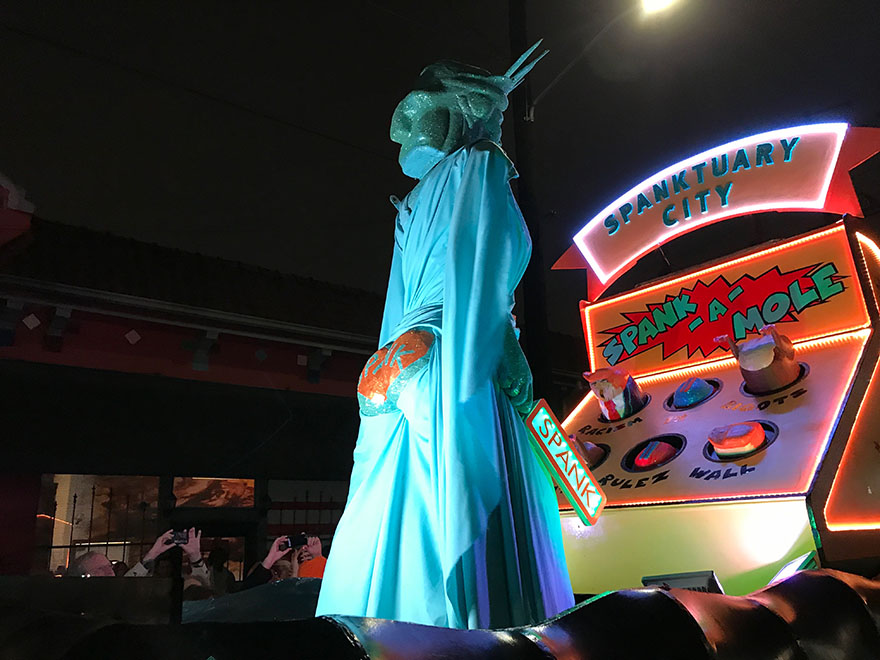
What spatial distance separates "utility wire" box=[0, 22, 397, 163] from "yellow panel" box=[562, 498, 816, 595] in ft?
13.5

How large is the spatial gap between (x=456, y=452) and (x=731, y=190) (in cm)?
334

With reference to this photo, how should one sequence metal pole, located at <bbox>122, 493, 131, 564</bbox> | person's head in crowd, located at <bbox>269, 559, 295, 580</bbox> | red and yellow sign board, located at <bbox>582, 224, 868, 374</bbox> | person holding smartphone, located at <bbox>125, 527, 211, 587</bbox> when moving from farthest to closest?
metal pole, located at <bbox>122, 493, 131, 564</bbox> < person's head in crowd, located at <bbox>269, 559, 295, 580</bbox> < red and yellow sign board, located at <bbox>582, 224, 868, 374</bbox> < person holding smartphone, located at <bbox>125, 527, 211, 587</bbox>

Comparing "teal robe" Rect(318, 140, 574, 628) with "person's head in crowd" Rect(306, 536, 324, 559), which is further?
"person's head in crowd" Rect(306, 536, 324, 559)

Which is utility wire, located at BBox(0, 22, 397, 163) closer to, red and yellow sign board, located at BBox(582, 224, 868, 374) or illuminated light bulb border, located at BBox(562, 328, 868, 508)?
red and yellow sign board, located at BBox(582, 224, 868, 374)

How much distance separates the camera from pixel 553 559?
1.51m

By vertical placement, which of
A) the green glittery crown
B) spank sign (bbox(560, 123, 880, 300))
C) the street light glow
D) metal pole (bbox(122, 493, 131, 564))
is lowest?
metal pole (bbox(122, 493, 131, 564))

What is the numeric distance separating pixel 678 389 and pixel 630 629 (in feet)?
9.95

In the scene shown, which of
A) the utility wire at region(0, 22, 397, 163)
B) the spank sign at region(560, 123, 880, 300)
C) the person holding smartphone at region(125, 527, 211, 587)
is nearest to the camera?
the person holding smartphone at region(125, 527, 211, 587)

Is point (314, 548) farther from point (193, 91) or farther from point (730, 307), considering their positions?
point (193, 91)

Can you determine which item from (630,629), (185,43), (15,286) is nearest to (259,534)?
(15,286)

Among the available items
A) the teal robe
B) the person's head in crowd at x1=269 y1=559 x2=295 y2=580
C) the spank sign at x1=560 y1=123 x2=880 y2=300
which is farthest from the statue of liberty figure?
the person's head in crowd at x1=269 y1=559 x2=295 y2=580

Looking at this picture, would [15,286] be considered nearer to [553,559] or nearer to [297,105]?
[297,105]

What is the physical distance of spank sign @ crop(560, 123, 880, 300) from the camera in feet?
11.8

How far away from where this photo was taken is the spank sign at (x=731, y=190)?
359 cm
